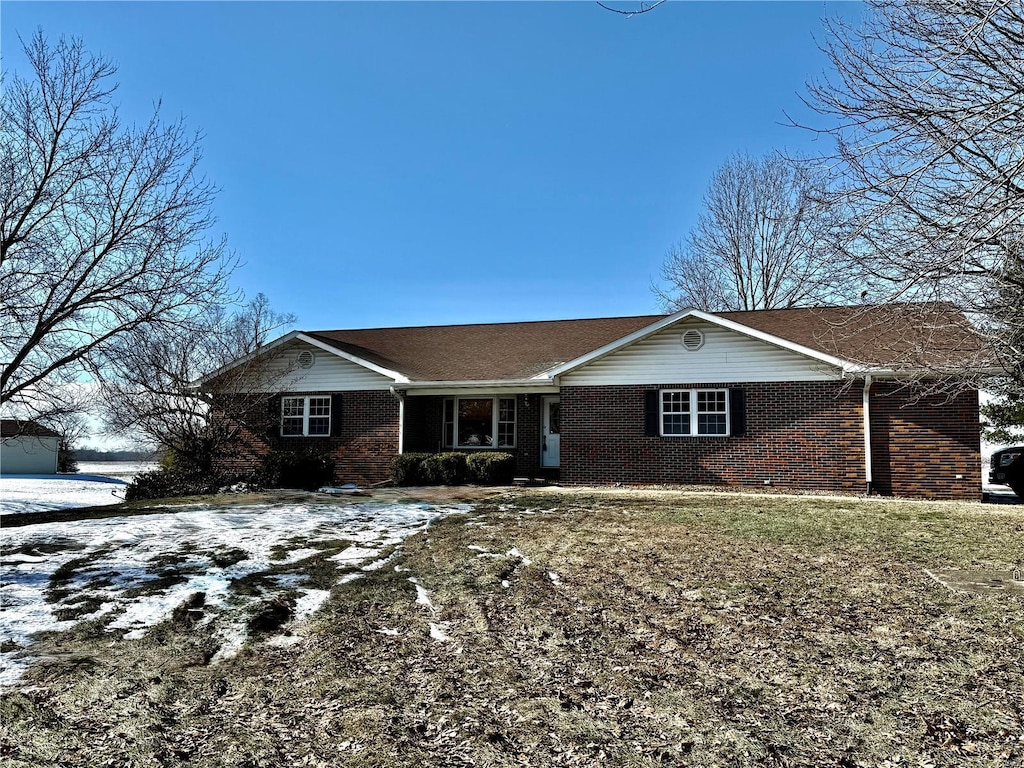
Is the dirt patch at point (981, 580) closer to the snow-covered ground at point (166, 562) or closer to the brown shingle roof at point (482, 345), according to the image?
the snow-covered ground at point (166, 562)

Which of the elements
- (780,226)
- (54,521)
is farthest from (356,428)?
(780,226)

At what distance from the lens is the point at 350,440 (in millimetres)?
17031

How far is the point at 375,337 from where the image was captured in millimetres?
20656

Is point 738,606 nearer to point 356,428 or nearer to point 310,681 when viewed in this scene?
point 310,681

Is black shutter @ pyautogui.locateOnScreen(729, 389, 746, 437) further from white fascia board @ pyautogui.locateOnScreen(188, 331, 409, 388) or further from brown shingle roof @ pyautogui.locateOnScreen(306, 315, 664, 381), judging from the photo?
white fascia board @ pyautogui.locateOnScreen(188, 331, 409, 388)

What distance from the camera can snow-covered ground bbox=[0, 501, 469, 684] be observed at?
4770 millimetres

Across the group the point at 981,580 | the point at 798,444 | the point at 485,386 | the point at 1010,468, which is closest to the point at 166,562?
the point at 981,580

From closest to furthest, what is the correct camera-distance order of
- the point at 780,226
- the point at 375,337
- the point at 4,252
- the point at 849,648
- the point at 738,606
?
the point at 849,648, the point at 738,606, the point at 4,252, the point at 375,337, the point at 780,226

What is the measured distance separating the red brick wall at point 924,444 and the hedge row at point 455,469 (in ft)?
25.4

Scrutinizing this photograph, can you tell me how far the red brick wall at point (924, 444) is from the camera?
516 inches

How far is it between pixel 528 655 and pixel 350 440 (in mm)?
13580

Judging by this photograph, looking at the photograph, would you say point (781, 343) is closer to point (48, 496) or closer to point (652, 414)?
point (652, 414)

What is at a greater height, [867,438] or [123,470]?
[867,438]

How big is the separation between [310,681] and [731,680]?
2339 millimetres
